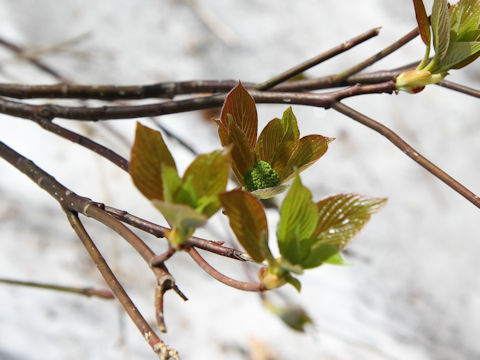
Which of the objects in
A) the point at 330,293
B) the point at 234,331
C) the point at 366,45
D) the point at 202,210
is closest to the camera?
the point at 202,210

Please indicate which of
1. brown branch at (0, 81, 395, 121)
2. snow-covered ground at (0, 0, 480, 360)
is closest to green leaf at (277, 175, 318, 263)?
brown branch at (0, 81, 395, 121)

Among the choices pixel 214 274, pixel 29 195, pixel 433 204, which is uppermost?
pixel 29 195

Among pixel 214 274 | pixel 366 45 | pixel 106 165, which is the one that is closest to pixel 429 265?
pixel 366 45

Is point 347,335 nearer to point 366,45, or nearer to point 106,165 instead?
point 106,165

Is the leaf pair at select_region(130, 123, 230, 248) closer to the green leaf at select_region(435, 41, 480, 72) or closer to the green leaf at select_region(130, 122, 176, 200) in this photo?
the green leaf at select_region(130, 122, 176, 200)

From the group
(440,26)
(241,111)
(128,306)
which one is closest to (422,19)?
(440,26)

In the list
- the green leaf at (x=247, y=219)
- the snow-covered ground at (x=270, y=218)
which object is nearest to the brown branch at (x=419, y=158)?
the green leaf at (x=247, y=219)

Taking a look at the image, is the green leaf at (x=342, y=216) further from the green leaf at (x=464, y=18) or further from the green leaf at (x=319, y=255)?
the green leaf at (x=464, y=18)
